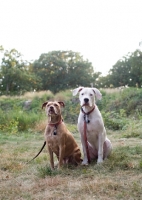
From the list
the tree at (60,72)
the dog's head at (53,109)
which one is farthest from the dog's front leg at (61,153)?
the tree at (60,72)

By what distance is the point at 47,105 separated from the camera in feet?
14.3

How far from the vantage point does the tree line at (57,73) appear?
3177 cm

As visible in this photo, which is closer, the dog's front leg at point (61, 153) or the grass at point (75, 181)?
the grass at point (75, 181)

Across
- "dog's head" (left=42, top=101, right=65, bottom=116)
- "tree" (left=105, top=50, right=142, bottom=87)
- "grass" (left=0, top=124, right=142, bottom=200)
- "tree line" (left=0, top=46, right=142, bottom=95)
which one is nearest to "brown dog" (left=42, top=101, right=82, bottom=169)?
"dog's head" (left=42, top=101, right=65, bottom=116)

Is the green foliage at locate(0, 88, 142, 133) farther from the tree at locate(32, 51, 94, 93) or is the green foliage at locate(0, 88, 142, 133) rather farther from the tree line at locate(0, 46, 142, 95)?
the tree at locate(32, 51, 94, 93)

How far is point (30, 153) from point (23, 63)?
94.1 ft

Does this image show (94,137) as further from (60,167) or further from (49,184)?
(49,184)

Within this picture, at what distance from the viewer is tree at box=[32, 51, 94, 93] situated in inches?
1444

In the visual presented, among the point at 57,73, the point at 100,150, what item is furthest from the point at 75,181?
the point at 57,73

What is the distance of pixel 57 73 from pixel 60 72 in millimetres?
811

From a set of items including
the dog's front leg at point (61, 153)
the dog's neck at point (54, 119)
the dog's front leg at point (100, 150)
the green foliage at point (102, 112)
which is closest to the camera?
the dog's front leg at point (61, 153)

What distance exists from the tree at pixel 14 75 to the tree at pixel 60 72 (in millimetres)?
3370

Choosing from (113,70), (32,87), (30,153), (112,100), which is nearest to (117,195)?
(30,153)

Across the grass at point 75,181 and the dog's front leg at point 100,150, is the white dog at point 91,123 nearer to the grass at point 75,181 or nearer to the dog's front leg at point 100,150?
the dog's front leg at point 100,150
